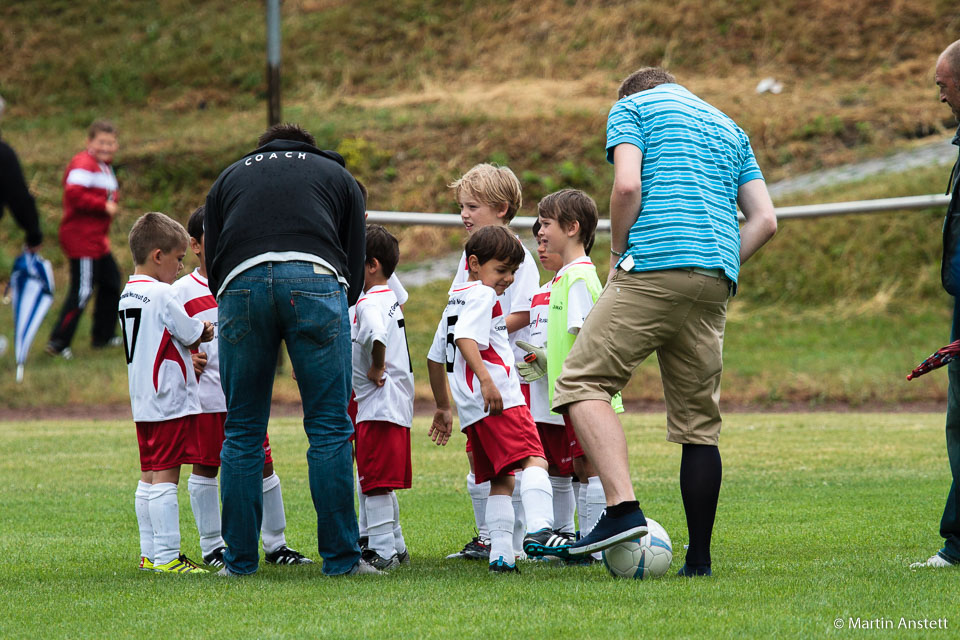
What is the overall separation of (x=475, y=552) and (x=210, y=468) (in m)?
1.34

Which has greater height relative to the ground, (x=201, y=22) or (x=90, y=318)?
(x=201, y=22)

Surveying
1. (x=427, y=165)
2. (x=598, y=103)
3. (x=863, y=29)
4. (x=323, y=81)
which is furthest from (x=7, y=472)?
(x=863, y=29)

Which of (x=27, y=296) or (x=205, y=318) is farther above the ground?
(x=205, y=318)

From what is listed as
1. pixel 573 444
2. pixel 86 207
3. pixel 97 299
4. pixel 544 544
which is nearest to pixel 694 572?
pixel 544 544

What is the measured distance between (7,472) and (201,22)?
71.0ft

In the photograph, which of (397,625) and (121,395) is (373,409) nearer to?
(397,625)

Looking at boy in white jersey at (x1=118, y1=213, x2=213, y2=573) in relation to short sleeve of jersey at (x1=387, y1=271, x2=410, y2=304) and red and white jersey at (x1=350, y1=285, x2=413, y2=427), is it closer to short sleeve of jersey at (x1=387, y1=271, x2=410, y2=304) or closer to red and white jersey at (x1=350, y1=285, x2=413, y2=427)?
red and white jersey at (x1=350, y1=285, x2=413, y2=427)

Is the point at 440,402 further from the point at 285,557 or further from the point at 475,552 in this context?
the point at 285,557

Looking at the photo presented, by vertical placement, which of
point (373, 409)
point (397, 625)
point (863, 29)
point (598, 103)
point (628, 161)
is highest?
point (863, 29)

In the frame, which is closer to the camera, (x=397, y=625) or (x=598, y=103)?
(x=397, y=625)

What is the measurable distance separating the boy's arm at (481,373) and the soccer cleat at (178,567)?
145 centimetres

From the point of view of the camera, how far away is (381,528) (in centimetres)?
553

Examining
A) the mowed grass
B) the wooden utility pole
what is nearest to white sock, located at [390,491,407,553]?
the mowed grass

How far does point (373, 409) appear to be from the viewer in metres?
5.66
